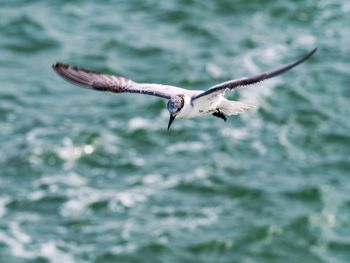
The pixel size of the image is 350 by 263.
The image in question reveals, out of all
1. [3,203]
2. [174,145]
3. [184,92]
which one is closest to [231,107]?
[184,92]

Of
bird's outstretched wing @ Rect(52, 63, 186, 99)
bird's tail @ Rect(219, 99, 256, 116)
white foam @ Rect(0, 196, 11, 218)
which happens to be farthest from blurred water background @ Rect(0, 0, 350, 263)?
bird's tail @ Rect(219, 99, 256, 116)

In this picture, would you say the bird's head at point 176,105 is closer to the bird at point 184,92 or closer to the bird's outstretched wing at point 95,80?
the bird at point 184,92

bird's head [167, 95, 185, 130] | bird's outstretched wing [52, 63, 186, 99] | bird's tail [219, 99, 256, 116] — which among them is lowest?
bird's head [167, 95, 185, 130]

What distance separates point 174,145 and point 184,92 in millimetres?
21054

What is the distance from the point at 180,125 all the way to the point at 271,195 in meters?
4.94

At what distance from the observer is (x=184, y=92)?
13.5 metres

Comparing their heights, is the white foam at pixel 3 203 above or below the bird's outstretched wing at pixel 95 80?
above

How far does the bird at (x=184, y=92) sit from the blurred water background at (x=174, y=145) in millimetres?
16194

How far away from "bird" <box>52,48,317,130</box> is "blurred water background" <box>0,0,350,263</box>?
16.2 meters

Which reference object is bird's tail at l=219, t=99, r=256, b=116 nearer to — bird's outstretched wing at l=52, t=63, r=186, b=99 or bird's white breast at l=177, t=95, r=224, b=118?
bird's white breast at l=177, t=95, r=224, b=118

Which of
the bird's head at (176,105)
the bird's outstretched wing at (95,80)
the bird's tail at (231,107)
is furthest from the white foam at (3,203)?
the bird's head at (176,105)

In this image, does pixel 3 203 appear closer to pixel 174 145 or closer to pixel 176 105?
pixel 174 145

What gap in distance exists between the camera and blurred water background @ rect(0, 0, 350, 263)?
3105 centimetres

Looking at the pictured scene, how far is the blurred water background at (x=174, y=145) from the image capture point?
31.0 meters
